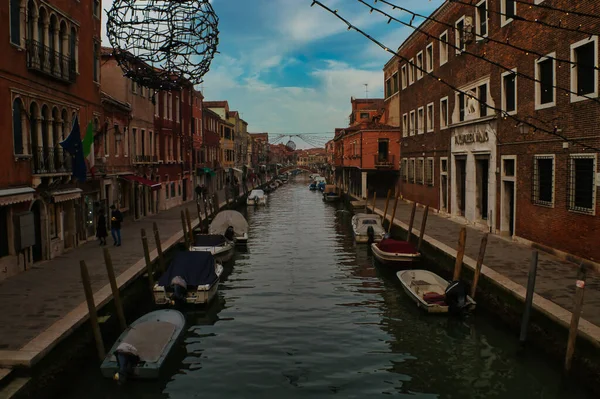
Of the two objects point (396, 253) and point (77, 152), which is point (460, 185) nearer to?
point (396, 253)

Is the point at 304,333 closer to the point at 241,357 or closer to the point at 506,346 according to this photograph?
the point at 241,357

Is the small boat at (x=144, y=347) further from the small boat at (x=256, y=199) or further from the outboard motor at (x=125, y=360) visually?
the small boat at (x=256, y=199)

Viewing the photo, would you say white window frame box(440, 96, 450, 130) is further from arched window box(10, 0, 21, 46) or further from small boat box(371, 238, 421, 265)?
arched window box(10, 0, 21, 46)

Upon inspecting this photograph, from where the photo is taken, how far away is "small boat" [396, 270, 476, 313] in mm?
13727

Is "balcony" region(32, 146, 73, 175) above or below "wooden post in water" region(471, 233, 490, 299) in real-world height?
above

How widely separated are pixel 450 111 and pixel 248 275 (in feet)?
49.2

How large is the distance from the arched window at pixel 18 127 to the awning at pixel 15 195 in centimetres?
121

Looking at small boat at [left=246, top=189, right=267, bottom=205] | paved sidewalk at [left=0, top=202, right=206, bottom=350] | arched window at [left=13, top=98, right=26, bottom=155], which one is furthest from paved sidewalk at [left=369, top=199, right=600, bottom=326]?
small boat at [left=246, top=189, right=267, bottom=205]

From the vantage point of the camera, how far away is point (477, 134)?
2394cm

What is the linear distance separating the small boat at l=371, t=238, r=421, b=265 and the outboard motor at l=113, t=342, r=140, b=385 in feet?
40.7

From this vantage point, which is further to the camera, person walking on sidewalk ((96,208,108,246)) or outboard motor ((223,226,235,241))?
outboard motor ((223,226,235,241))

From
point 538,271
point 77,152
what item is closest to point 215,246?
point 77,152

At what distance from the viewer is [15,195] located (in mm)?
14984

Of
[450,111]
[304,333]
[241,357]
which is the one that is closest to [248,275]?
[304,333]
